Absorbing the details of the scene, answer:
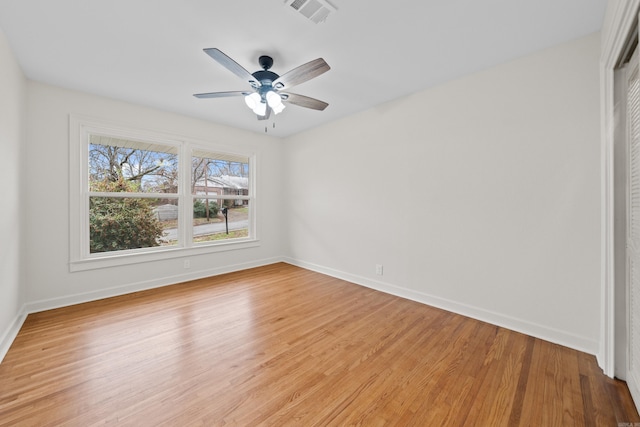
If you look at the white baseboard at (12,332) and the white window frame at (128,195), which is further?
the white window frame at (128,195)

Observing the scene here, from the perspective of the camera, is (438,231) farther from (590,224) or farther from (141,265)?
(141,265)

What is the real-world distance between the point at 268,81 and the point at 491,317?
10.3 feet

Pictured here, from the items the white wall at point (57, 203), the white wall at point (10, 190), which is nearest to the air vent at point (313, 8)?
the white wall at point (10, 190)

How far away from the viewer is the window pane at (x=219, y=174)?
4.09 metres

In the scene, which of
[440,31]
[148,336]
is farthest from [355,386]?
[440,31]

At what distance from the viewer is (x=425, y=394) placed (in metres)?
1.60

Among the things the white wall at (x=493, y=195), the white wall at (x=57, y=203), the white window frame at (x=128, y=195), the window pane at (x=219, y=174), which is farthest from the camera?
the window pane at (x=219, y=174)

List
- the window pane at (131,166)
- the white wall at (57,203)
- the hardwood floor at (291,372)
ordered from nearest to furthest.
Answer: the hardwood floor at (291,372), the white wall at (57,203), the window pane at (131,166)

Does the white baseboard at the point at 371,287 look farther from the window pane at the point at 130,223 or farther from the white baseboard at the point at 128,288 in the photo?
the window pane at the point at 130,223

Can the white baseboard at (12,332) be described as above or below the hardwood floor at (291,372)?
above

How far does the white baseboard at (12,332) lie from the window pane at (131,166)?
1493 millimetres

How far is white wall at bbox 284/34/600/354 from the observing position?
2.06 metres

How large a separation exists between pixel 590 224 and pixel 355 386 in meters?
2.22

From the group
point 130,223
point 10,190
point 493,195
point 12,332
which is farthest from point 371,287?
point 10,190
